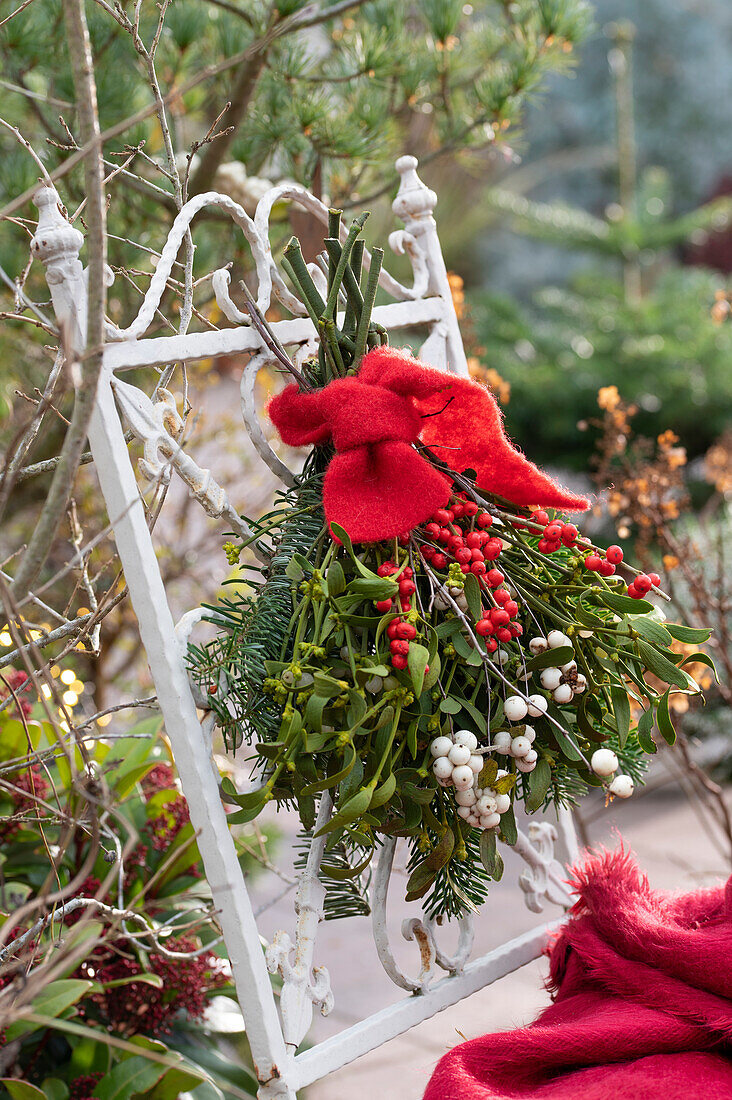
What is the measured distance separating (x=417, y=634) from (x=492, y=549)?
0.10 m

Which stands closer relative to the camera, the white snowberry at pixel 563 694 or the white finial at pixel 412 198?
the white snowberry at pixel 563 694

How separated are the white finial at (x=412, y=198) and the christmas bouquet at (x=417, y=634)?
200 millimetres

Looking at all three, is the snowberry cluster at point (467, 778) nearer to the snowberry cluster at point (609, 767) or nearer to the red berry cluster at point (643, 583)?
the snowberry cluster at point (609, 767)

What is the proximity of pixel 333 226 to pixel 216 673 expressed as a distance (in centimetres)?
37

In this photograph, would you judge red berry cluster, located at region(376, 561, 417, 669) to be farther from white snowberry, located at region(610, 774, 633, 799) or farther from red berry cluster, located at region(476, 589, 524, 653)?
white snowberry, located at region(610, 774, 633, 799)

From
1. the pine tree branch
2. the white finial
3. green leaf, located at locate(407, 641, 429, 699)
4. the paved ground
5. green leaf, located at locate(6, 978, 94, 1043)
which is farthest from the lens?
the paved ground

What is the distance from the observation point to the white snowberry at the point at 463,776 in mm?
691

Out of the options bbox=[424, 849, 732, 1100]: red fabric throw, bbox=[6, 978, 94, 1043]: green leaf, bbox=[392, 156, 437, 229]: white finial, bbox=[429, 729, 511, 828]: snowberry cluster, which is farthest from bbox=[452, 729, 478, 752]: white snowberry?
bbox=[392, 156, 437, 229]: white finial

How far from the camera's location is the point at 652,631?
0.75m

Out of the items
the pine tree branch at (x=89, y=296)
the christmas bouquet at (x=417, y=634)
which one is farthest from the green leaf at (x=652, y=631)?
the pine tree branch at (x=89, y=296)

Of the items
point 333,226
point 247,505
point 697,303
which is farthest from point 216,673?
point 697,303

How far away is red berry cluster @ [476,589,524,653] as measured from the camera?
72 centimetres

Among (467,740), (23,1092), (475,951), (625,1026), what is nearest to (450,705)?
(467,740)

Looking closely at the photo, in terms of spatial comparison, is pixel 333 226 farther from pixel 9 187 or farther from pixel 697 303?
pixel 697 303
